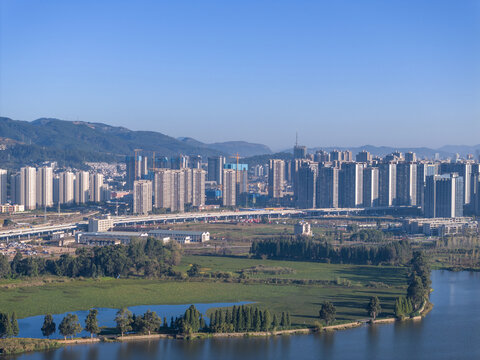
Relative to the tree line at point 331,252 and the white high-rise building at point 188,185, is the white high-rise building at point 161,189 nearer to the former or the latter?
the white high-rise building at point 188,185

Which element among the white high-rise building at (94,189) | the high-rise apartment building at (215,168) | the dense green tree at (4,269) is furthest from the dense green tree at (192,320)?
the high-rise apartment building at (215,168)

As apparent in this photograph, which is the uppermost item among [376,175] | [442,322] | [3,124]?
[3,124]

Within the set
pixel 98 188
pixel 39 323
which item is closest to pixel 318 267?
pixel 39 323

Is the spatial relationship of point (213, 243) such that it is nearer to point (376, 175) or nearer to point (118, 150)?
point (376, 175)

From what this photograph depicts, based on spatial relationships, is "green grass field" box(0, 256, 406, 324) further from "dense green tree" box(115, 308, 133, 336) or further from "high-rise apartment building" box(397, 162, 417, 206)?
"high-rise apartment building" box(397, 162, 417, 206)

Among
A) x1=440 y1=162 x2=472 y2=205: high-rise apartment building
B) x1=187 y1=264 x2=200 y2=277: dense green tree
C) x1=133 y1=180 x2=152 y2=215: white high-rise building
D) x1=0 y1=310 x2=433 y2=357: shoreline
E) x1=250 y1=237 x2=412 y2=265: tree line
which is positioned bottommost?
x1=0 y1=310 x2=433 y2=357: shoreline

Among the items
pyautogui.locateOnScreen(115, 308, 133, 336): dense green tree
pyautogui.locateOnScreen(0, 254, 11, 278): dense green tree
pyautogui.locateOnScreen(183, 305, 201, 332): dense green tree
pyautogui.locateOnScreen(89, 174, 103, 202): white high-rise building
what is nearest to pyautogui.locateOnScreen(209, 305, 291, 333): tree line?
pyautogui.locateOnScreen(183, 305, 201, 332): dense green tree
